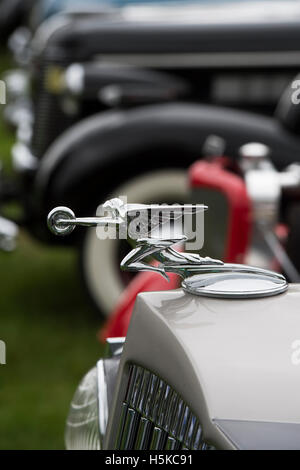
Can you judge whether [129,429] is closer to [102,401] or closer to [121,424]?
[121,424]

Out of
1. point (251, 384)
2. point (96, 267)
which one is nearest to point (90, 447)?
point (251, 384)

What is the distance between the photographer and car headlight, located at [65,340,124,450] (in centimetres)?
133

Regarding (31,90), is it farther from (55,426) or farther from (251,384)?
(251,384)

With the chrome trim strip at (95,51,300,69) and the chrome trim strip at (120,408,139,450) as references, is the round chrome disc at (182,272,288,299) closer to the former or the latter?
the chrome trim strip at (120,408,139,450)

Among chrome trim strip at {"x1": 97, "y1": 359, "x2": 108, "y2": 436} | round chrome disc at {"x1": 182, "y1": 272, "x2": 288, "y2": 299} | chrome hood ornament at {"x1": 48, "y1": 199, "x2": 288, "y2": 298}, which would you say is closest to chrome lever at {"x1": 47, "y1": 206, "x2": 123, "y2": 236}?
chrome hood ornament at {"x1": 48, "y1": 199, "x2": 288, "y2": 298}

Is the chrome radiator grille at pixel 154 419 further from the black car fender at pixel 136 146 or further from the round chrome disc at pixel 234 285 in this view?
the black car fender at pixel 136 146

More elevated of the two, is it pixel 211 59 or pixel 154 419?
pixel 211 59

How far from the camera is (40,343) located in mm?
3949

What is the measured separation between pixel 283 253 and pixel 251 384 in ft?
4.74

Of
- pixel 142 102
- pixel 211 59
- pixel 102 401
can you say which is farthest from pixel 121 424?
pixel 211 59

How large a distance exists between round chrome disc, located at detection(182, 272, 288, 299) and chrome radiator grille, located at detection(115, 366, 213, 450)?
0.12m

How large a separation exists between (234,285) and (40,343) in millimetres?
2963

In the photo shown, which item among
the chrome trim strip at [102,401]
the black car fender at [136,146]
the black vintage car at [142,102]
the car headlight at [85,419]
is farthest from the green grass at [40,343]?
the chrome trim strip at [102,401]

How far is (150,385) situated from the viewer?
1.11 m
